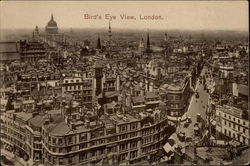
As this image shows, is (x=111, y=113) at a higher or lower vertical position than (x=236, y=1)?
lower

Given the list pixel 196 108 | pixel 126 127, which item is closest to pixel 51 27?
pixel 126 127

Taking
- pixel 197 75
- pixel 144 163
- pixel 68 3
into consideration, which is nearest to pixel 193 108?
pixel 197 75

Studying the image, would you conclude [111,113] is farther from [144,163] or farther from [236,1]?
[236,1]

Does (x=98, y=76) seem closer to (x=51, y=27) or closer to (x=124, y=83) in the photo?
(x=124, y=83)

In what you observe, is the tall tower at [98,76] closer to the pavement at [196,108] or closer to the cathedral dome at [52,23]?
the cathedral dome at [52,23]

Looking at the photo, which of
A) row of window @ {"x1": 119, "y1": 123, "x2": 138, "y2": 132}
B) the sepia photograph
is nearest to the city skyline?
the sepia photograph

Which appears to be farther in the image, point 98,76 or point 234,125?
point 234,125

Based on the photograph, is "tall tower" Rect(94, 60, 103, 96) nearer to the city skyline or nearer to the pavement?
the city skyline
